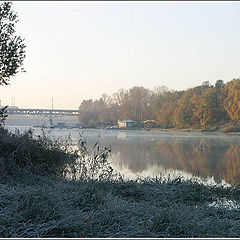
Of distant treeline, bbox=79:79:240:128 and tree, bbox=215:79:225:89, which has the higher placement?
tree, bbox=215:79:225:89

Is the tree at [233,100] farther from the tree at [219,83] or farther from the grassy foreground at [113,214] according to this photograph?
the grassy foreground at [113,214]

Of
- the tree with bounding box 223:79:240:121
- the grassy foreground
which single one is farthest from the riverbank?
the tree with bounding box 223:79:240:121

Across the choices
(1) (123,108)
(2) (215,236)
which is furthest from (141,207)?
(1) (123,108)

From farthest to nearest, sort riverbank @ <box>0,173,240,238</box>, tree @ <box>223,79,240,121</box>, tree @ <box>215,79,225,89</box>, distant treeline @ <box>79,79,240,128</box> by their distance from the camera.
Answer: tree @ <box>215,79,225,89</box>
distant treeline @ <box>79,79,240,128</box>
tree @ <box>223,79,240,121</box>
riverbank @ <box>0,173,240,238</box>

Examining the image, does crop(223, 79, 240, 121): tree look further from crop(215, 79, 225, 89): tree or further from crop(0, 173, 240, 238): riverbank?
crop(0, 173, 240, 238): riverbank

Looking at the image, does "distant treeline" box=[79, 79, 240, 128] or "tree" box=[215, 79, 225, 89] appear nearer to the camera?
"distant treeline" box=[79, 79, 240, 128]

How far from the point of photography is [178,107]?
6638 cm

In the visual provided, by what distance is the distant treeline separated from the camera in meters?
55.8

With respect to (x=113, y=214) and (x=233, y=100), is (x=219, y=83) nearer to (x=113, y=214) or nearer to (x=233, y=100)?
(x=233, y=100)

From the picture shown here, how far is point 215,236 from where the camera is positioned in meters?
3.63

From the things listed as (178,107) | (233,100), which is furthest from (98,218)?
(178,107)

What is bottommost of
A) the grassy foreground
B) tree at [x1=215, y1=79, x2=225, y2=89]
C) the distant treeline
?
the grassy foreground

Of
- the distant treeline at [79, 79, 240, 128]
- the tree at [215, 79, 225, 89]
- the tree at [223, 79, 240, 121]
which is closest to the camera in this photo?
the tree at [223, 79, 240, 121]

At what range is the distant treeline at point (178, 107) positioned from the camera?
5584cm
